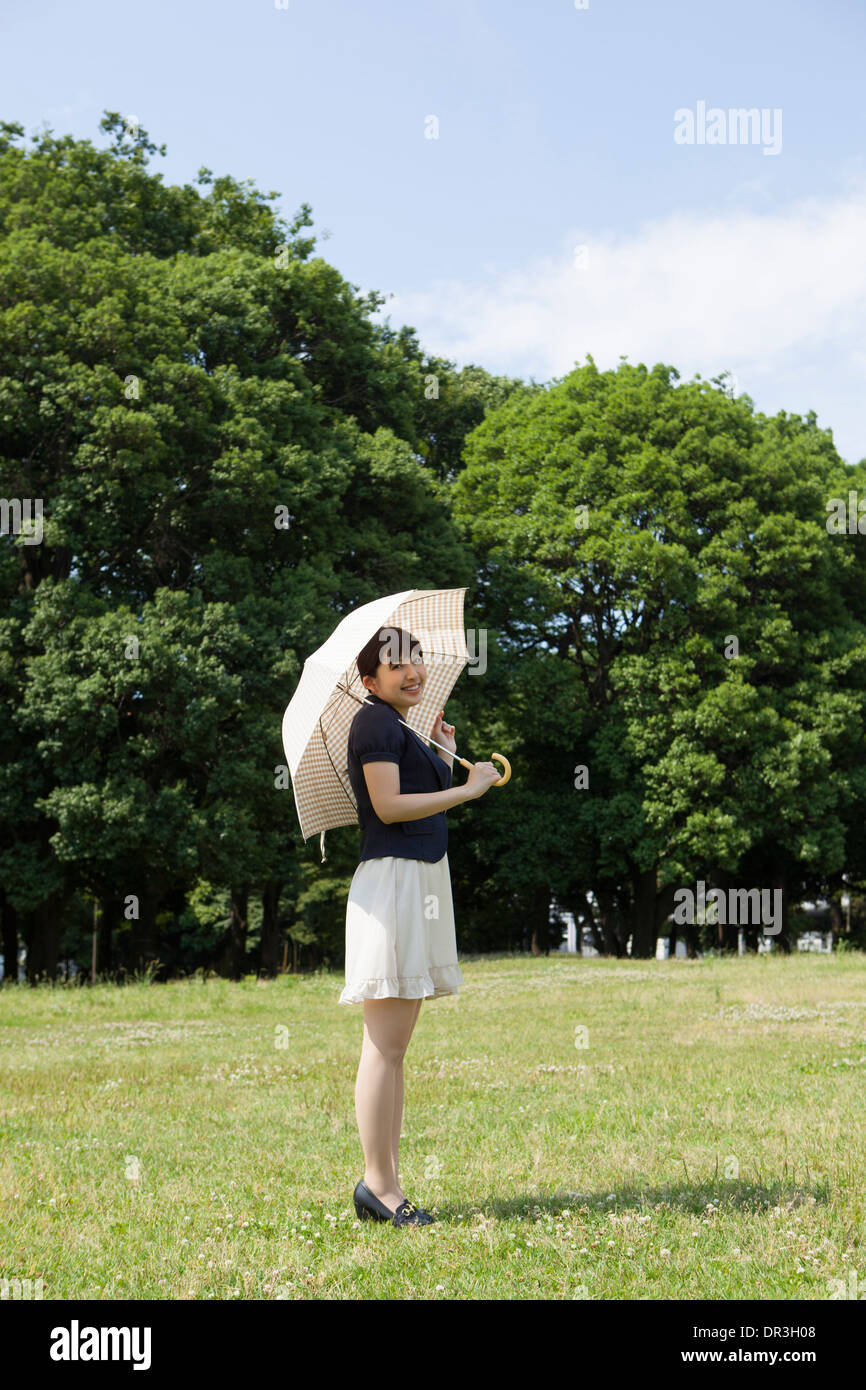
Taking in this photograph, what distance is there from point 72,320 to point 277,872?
1298 centimetres

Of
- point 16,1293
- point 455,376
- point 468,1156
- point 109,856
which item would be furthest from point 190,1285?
point 455,376

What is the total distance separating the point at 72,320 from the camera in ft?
82.4

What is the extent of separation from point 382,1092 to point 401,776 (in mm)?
1426

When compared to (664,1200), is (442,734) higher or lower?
higher

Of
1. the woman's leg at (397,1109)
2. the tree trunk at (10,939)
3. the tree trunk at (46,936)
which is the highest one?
the woman's leg at (397,1109)

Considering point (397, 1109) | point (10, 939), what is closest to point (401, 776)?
point (397, 1109)

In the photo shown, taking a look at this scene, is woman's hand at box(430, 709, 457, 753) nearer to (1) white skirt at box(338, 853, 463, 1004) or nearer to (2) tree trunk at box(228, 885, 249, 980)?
(1) white skirt at box(338, 853, 463, 1004)

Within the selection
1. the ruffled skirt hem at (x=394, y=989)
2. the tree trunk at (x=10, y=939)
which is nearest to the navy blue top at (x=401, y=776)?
the ruffled skirt hem at (x=394, y=989)

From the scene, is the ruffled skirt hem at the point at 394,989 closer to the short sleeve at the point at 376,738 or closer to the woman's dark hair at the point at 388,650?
the short sleeve at the point at 376,738

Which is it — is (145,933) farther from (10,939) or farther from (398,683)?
(398,683)

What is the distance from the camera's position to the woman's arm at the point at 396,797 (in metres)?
5.22

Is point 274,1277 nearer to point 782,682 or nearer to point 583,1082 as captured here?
point 583,1082

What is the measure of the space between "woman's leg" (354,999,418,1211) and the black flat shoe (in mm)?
30

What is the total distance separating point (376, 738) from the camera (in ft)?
17.6
